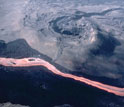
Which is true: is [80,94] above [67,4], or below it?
below

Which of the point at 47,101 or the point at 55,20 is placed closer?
the point at 47,101

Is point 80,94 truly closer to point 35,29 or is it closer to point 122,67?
point 122,67

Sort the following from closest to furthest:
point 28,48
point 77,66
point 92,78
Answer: point 92,78 < point 77,66 < point 28,48

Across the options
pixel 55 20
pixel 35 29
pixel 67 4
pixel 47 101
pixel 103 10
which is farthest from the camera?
pixel 67 4

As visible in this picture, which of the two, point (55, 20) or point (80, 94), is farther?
point (55, 20)

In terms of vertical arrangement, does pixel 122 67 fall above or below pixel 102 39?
below

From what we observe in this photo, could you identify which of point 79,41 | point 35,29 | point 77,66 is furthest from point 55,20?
point 77,66

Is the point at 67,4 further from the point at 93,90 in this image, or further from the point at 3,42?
the point at 93,90

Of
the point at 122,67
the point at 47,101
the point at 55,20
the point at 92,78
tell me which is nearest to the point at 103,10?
the point at 55,20

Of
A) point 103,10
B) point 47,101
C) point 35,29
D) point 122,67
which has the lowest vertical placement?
point 47,101
